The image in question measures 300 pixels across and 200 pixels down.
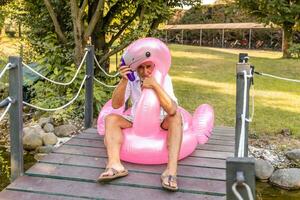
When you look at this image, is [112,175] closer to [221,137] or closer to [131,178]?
[131,178]

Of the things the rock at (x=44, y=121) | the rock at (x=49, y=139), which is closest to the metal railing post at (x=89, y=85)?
the rock at (x=49, y=139)

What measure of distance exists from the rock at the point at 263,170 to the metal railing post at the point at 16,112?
3.07 meters

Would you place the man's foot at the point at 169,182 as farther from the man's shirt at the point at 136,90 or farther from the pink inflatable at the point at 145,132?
the man's shirt at the point at 136,90

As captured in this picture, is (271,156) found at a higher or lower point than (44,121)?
lower

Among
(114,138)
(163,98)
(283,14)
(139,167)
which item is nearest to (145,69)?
(163,98)

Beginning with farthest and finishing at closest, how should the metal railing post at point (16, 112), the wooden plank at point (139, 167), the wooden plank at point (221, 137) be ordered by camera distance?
the wooden plank at point (221, 137), the wooden plank at point (139, 167), the metal railing post at point (16, 112)

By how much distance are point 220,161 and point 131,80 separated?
104cm

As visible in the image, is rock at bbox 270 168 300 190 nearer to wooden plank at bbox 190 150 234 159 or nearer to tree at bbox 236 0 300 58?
wooden plank at bbox 190 150 234 159

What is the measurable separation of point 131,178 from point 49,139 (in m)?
3.24

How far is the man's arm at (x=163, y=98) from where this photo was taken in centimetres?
332

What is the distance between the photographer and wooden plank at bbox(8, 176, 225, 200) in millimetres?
2846

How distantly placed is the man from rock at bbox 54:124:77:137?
2752mm

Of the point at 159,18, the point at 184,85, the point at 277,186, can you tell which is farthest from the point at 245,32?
the point at 277,186

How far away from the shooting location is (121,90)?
3570mm
